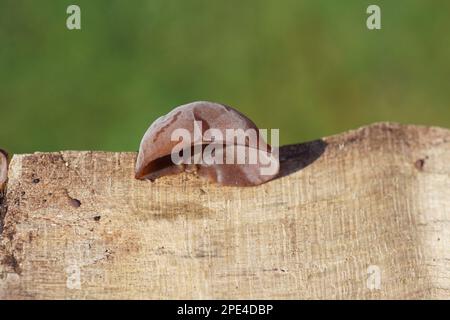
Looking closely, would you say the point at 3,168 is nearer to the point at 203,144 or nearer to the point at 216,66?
the point at 203,144

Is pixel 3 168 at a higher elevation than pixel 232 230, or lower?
higher

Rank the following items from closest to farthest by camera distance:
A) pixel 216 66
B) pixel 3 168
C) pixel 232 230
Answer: pixel 232 230 → pixel 3 168 → pixel 216 66

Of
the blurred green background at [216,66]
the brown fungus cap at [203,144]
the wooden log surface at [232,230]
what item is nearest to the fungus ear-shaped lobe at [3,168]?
the wooden log surface at [232,230]

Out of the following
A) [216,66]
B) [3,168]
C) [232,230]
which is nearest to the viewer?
[232,230]

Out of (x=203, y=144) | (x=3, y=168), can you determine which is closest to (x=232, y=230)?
(x=203, y=144)

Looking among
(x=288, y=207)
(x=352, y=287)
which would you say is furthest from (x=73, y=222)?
(x=352, y=287)

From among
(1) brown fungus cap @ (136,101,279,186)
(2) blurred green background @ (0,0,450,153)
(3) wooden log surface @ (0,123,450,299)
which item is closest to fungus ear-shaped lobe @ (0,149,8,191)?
(3) wooden log surface @ (0,123,450,299)

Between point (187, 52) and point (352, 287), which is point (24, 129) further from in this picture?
point (352, 287)

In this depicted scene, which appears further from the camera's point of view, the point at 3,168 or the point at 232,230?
→ the point at 3,168
